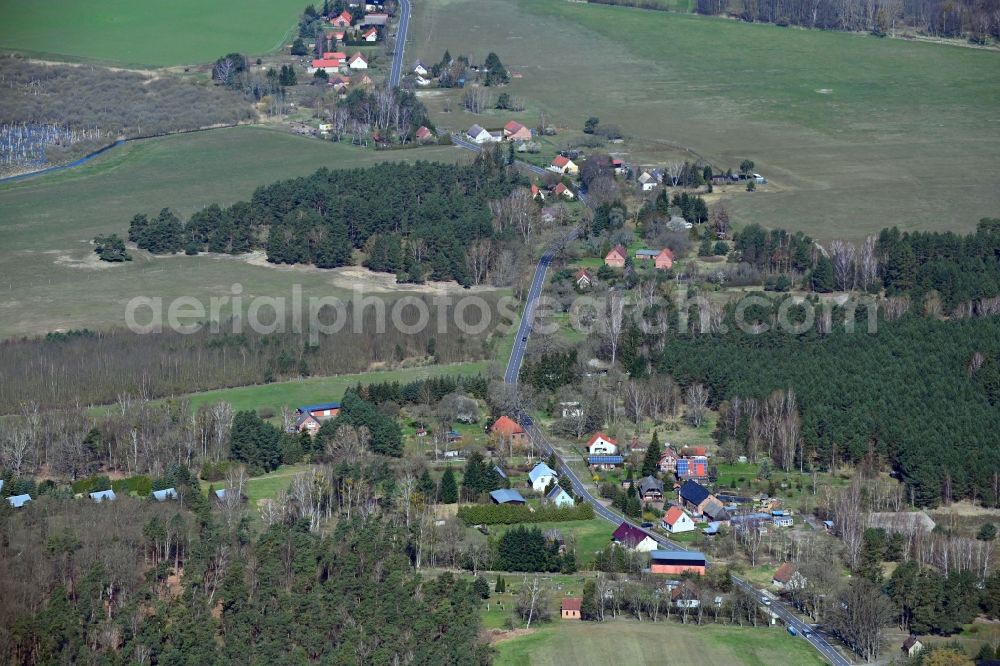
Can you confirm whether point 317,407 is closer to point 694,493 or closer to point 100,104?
point 694,493

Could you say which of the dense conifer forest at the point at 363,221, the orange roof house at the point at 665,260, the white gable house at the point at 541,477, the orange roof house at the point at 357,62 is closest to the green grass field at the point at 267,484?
the white gable house at the point at 541,477

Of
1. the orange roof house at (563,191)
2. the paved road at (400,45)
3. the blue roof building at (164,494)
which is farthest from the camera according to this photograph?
the paved road at (400,45)

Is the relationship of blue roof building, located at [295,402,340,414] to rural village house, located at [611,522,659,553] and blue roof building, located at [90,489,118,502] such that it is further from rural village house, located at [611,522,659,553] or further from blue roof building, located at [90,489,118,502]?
rural village house, located at [611,522,659,553]

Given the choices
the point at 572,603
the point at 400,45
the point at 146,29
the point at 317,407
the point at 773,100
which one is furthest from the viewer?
the point at 146,29

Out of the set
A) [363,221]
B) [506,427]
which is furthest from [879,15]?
[506,427]

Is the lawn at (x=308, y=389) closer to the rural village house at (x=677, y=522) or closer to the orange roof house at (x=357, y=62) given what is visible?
the rural village house at (x=677, y=522)

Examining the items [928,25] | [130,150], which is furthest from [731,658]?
[928,25]

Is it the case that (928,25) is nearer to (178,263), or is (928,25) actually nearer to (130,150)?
(130,150)
